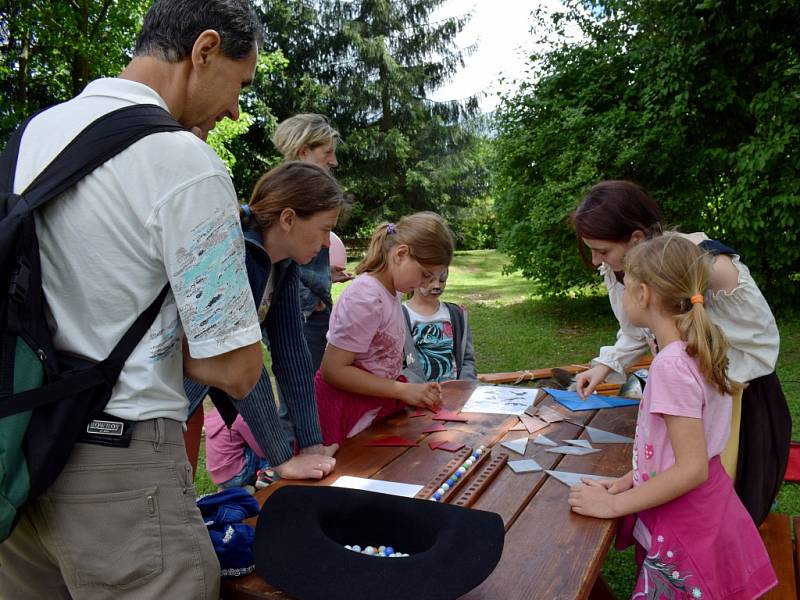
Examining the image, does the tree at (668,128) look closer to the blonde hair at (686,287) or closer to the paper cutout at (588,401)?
the paper cutout at (588,401)

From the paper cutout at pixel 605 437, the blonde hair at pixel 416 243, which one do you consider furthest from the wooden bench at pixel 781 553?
the blonde hair at pixel 416 243

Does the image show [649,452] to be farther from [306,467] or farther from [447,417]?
[306,467]

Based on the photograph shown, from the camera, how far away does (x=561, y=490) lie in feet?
6.05

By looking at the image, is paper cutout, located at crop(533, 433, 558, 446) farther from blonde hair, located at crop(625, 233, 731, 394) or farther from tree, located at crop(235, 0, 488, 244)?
tree, located at crop(235, 0, 488, 244)

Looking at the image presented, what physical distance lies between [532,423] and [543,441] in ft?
0.70

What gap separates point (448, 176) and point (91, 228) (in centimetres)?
2281

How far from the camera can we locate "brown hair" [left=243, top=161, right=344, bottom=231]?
2.08 metres

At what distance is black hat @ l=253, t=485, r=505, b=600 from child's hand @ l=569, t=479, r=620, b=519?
0.42 meters

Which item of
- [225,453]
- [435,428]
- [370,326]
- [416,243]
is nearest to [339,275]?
[416,243]

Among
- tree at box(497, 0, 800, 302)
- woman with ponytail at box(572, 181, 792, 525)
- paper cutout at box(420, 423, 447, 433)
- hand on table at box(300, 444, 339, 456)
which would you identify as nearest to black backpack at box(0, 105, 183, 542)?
hand on table at box(300, 444, 339, 456)

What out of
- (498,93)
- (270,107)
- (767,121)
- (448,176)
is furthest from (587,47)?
(270,107)

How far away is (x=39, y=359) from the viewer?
1027 millimetres

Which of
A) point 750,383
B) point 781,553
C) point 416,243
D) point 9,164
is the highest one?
point 9,164

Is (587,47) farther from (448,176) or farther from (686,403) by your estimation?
(448,176)
